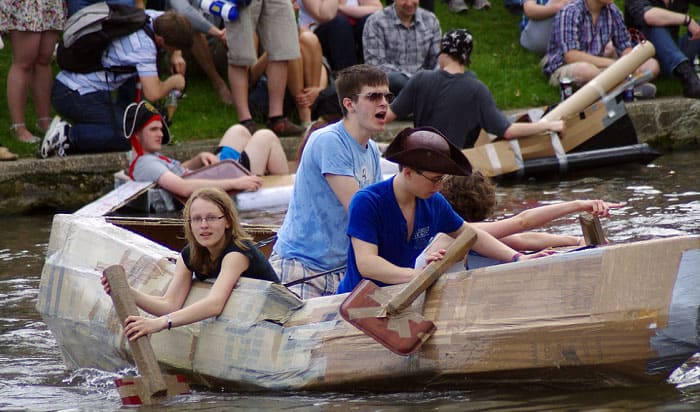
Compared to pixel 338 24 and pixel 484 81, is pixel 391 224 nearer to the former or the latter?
pixel 338 24

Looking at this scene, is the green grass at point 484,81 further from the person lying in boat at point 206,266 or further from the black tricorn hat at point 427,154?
the black tricorn hat at point 427,154

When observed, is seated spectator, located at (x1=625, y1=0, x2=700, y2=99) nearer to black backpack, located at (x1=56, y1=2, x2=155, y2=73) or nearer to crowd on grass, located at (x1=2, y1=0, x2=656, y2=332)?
crowd on grass, located at (x1=2, y1=0, x2=656, y2=332)

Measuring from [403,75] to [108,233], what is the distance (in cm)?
597

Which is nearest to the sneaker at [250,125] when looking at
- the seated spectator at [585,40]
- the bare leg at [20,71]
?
the bare leg at [20,71]

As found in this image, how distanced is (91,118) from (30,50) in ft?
2.52

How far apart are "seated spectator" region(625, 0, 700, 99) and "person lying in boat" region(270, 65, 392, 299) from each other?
297 inches

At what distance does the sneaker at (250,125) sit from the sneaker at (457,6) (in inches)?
180

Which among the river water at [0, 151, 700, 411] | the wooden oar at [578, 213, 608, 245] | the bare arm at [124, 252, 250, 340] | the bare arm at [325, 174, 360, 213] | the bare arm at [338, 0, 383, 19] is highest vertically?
the bare arm at [338, 0, 383, 19]

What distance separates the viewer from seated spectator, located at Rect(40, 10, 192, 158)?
10.6 metres

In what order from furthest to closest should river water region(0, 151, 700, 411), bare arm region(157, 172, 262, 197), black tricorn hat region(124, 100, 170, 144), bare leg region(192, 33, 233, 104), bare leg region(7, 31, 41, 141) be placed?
bare leg region(192, 33, 233, 104) < bare leg region(7, 31, 41, 141) < bare arm region(157, 172, 262, 197) < black tricorn hat region(124, 100, 170, 144) < river water region(0, 151, 700, 411)

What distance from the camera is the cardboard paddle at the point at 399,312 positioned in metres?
4.97

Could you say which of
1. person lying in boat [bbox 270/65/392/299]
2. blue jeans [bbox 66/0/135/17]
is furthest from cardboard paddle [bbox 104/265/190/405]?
blue jeans [bbox 66/0/135/17]

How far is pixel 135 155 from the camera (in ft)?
32.8

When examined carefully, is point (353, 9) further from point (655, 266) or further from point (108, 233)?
point (655, 266)
